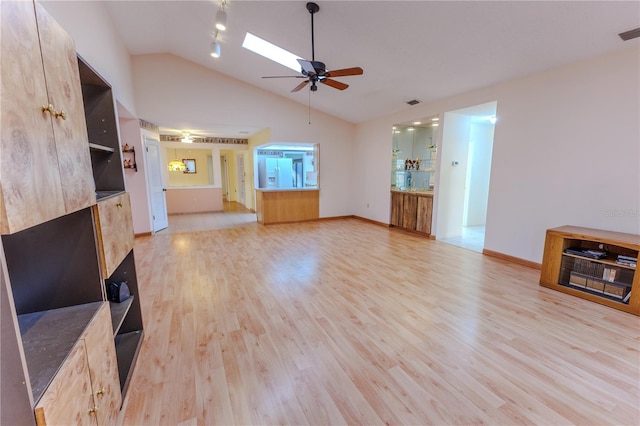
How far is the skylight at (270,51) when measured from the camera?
4.56m

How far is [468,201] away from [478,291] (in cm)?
412

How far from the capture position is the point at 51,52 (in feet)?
3.48

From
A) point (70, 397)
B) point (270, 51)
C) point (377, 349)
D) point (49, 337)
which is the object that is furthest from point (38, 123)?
point (270, 51)

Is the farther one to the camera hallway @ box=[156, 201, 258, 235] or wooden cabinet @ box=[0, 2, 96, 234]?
hallway @ box=[156, 201, 258, 235]

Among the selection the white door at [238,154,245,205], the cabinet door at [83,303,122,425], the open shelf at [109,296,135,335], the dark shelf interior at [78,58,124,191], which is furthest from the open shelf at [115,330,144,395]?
the white door at [238,154,245,205]

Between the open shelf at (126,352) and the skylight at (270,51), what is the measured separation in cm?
433

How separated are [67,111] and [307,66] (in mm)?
2689

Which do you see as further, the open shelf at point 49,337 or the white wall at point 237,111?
the white wall at point 237,111

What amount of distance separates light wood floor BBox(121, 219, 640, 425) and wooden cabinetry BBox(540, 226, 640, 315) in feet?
0.49

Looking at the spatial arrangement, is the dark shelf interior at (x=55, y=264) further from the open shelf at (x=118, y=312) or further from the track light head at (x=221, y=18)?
the track light head at (x=221, y=18)

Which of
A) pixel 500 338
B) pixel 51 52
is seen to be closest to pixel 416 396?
pixel 500 338

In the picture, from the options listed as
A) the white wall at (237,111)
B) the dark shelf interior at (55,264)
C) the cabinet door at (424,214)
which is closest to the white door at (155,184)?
the white wall at (237,111)

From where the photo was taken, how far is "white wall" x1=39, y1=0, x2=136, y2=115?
7.93 feet

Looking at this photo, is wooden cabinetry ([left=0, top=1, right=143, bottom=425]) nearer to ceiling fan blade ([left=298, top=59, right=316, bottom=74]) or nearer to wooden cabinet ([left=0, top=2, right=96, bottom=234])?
wooden cabinet ([left=0, top=2, right=96, bottom=234])
